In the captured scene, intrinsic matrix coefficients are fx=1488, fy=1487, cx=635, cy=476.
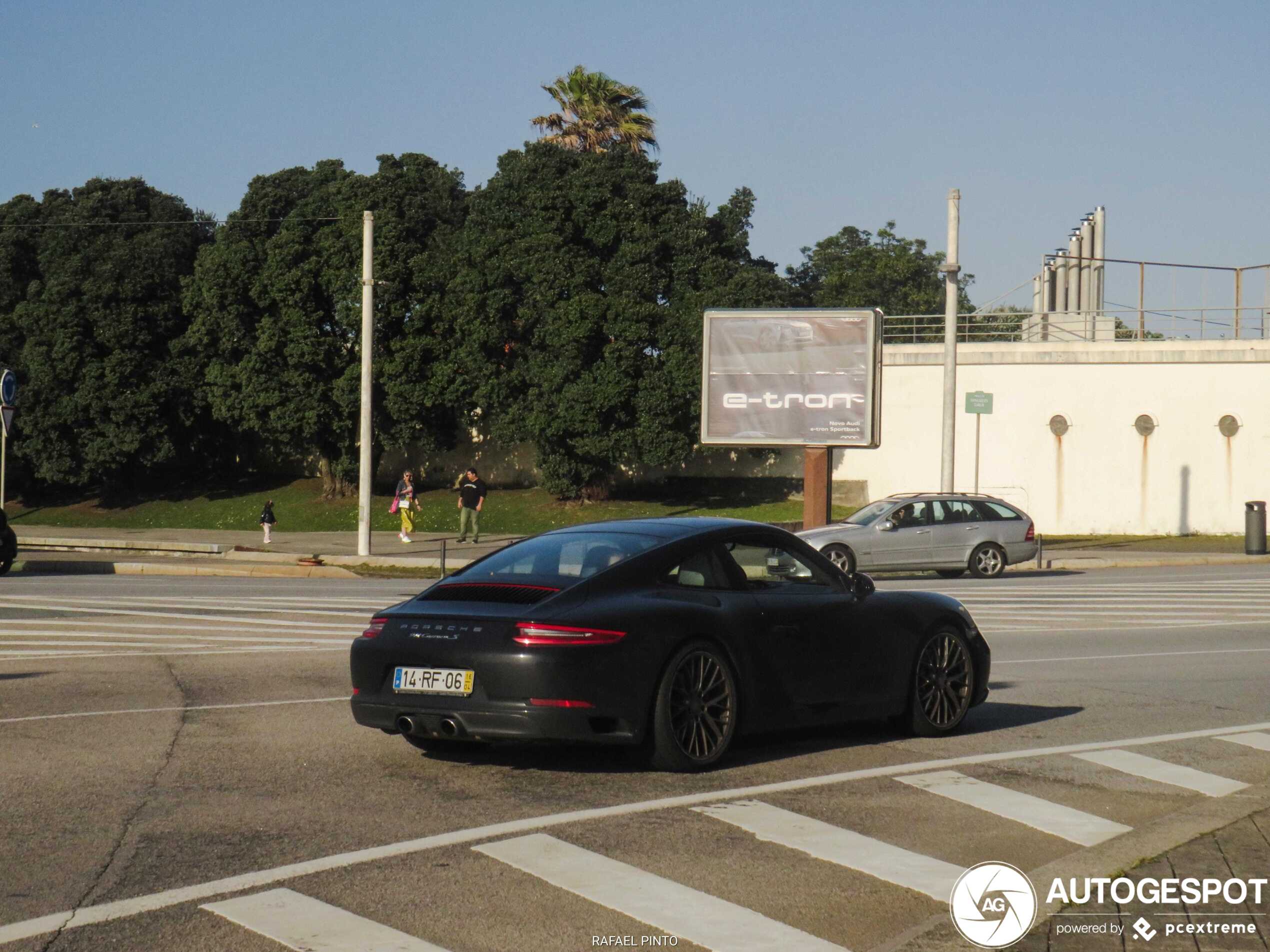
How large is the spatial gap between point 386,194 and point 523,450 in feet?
34.6

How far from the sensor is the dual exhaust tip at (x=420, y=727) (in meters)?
7.84

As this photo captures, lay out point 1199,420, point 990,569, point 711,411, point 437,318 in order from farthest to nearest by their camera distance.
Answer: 1. point 437,318
2. point 1199,420
3. point 711,411
4. point 990,569

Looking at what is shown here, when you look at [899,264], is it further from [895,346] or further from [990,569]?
[990,569]

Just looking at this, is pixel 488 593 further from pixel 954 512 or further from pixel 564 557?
pixel 954 512

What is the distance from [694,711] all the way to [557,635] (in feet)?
3.26

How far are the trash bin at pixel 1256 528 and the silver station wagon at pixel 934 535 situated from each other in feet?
28.5

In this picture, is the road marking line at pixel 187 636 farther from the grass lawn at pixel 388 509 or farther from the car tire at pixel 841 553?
the grass lawn at pixel 388 509

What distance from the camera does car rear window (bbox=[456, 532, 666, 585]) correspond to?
327 inches

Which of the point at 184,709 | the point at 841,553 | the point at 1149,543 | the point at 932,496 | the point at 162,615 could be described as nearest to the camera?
the point at 184,709

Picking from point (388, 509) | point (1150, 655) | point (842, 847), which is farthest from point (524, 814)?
point (388, 509)

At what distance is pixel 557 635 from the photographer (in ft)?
25.3

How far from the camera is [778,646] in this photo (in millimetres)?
8633

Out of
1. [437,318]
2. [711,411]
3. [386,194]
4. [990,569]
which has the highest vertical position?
[386,194]

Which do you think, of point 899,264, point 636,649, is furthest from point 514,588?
point 899,264
